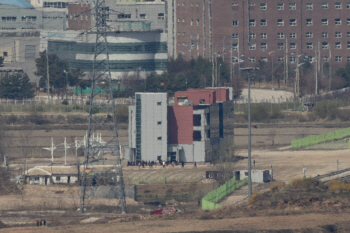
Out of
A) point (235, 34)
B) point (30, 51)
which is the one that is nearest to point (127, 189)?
point (30, 51)

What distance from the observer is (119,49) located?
5536 inches

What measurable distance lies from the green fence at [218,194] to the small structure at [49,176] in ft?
52.5

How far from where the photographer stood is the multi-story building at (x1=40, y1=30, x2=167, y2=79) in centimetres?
14062

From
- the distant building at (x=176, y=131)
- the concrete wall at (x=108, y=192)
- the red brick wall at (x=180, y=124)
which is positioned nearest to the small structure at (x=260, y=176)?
the concrete wall at (x=108, y=192)

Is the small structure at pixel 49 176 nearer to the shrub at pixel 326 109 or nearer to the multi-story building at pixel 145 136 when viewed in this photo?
the multi-story building at pixel 145 136

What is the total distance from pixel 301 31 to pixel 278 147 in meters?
68.0

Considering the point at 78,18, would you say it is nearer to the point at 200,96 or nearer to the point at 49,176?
the point at 200,96

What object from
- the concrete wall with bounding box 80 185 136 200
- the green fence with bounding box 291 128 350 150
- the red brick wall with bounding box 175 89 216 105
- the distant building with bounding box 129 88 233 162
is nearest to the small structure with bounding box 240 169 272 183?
the concrete wall with bounding box 80 185 136 200

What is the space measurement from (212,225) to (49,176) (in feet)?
97.7

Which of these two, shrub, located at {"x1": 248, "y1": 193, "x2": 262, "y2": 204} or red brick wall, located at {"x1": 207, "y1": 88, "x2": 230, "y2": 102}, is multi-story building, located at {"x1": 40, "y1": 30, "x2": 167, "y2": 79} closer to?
red brick wall, located at {"x1": 207, "y1": 88, "x2": 230, "y2": 102}

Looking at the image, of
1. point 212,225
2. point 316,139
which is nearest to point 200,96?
point 316,139

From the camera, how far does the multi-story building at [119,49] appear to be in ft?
461

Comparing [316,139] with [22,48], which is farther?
[22,48]

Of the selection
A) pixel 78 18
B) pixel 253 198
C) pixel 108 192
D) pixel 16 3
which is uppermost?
pixel 16 3
